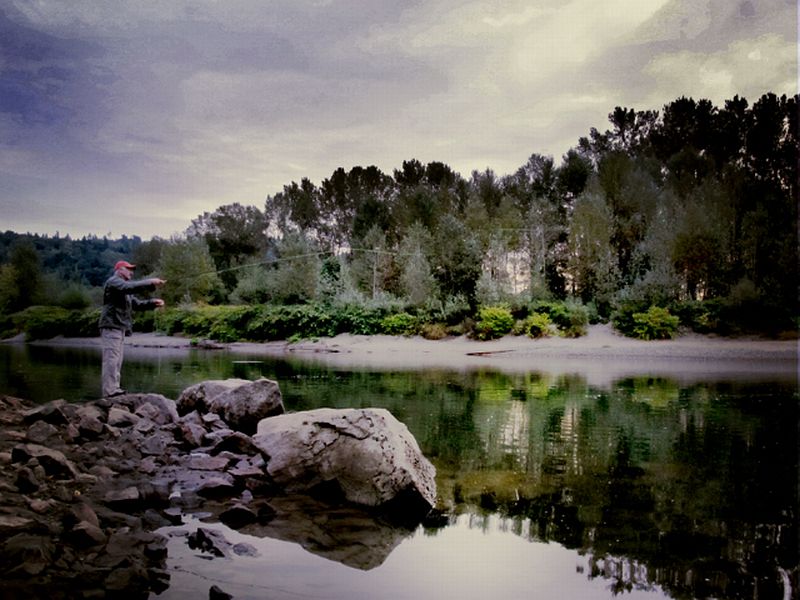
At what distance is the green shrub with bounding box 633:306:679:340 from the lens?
26.8 meters

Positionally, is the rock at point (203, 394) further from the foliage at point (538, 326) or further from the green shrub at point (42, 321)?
the green shrub at point (42, 321)

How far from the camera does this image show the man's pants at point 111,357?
9500mm

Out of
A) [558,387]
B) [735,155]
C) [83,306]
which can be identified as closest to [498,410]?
[558,387]

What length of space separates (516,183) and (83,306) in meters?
34.1

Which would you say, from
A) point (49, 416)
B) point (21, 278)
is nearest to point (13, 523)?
point (49, 416)

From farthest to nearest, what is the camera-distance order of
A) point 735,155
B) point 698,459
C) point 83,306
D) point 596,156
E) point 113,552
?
point 596,156
point 735,155
point 83,306
point 698,459
point 113,552

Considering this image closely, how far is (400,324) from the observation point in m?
31.9

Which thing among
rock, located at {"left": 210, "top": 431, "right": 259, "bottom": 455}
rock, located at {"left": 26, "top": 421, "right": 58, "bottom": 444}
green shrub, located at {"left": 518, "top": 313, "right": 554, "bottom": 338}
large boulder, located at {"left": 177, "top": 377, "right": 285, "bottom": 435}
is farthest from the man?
green shrub, located at {"left": 518, "top": 313, "right": 554, "bottom": 338}

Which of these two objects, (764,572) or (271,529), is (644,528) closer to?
(764,572)

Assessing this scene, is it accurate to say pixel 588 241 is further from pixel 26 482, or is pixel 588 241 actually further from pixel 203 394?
pixel 26 482

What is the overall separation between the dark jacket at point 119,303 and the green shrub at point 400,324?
73.5 ft

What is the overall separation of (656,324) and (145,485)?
25.1m

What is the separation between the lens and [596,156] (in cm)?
4978

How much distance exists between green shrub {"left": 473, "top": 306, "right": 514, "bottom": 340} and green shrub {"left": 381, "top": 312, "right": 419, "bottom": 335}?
369 centimetres
